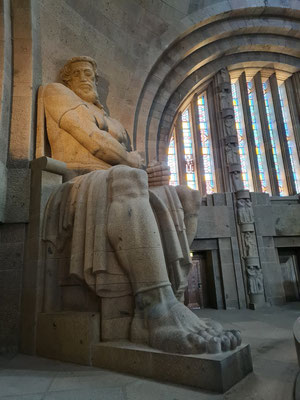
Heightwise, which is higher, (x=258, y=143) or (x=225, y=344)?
(x=258, y=143)

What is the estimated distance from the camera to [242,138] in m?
8.24

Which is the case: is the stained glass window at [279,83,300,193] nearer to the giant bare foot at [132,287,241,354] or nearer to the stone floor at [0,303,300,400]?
the stone floor at [0,303,300,400]

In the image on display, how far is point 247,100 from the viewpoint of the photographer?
27.2ft

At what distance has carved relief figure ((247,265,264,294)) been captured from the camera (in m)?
4.99

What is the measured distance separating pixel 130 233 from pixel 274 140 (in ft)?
24.4

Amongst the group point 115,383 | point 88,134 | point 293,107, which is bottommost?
point 115,383

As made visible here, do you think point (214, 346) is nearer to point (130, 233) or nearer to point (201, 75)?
point (130, 233)

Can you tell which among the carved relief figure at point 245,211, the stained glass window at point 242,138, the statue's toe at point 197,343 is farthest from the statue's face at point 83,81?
the stained glass window at point 242,138

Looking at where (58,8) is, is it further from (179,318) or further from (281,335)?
(281,335)

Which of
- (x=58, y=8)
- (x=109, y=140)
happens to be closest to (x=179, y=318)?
(x=109, y=140)

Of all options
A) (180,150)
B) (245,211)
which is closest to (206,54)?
(180,150)

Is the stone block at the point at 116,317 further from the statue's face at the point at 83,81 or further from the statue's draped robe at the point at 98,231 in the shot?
the statue's face at the point at 83,81

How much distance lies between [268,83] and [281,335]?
25.6ft

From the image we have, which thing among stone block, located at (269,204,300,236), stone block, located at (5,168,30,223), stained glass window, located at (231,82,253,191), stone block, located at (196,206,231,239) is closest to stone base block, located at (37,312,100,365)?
stone block, located at (5,168,30,223)
